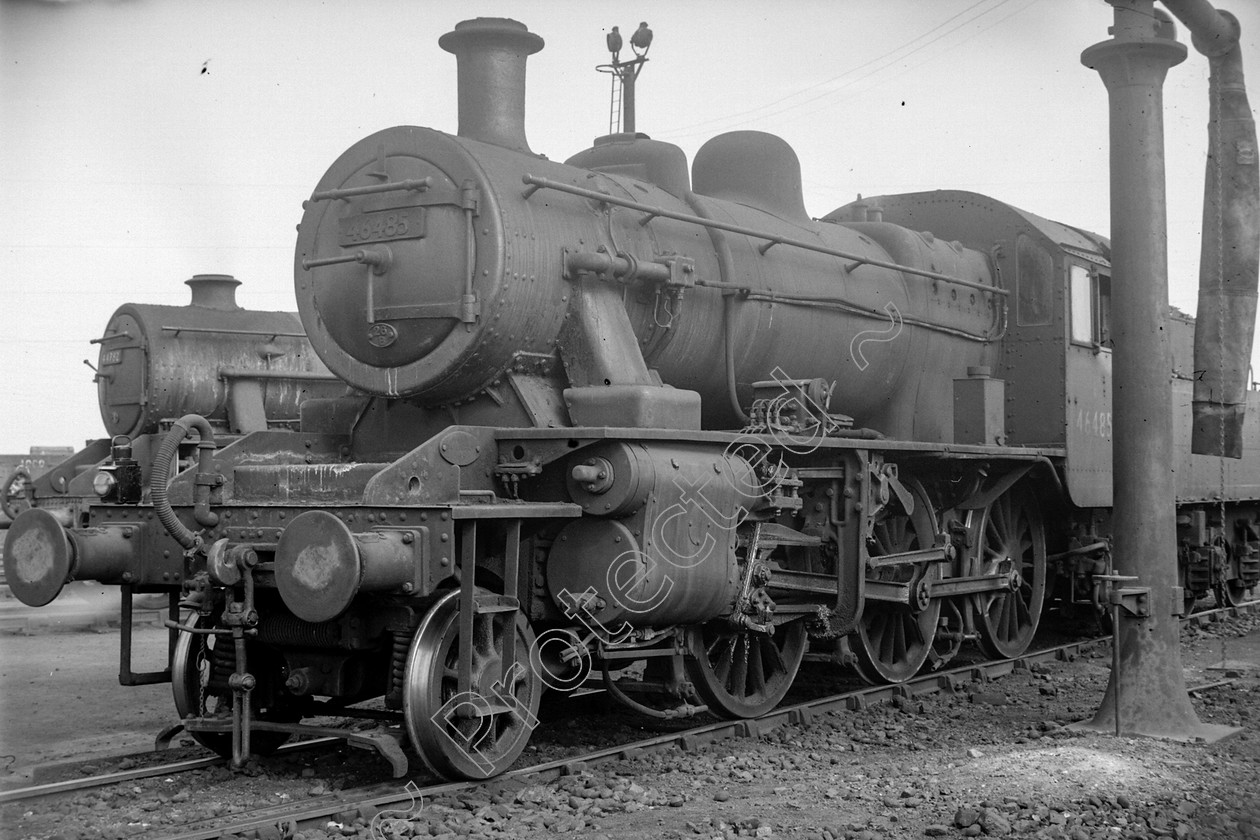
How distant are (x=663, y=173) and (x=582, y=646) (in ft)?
10.4

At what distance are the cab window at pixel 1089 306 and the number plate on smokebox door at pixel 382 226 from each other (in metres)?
5.80

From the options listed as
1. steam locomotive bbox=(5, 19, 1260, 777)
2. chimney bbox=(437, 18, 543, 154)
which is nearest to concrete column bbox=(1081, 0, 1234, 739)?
steam locomotive bbox=(5, 19, 1260, 777)

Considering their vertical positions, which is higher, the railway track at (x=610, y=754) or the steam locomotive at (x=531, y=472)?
the steam locomotive at (x=531, y=472)

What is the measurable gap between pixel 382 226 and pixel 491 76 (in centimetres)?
112

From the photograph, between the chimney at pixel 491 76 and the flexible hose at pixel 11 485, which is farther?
the flexible hose at pixel 11 485

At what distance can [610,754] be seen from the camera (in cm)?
651

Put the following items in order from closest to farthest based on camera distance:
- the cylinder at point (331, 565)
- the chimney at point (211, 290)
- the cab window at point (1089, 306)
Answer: the cylinder at point (331, 565), the cab window at point (1089, 306), the chimney at point (211, 290)

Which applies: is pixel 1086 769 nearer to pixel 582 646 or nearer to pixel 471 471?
pixel 582 646

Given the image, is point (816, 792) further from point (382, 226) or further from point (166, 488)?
point (382, 226)

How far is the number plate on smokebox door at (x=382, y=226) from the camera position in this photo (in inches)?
260

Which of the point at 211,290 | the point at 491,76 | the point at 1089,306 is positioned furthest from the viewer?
the point at 211,290

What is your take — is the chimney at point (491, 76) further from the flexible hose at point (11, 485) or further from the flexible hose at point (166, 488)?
the flexible hose at point (11, 485)

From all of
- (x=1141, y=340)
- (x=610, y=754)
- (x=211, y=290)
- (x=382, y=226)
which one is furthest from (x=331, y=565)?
(x=211, y=290)

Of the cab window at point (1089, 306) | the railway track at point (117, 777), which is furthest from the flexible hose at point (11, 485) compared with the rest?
the cab window at point (1089, 306)
